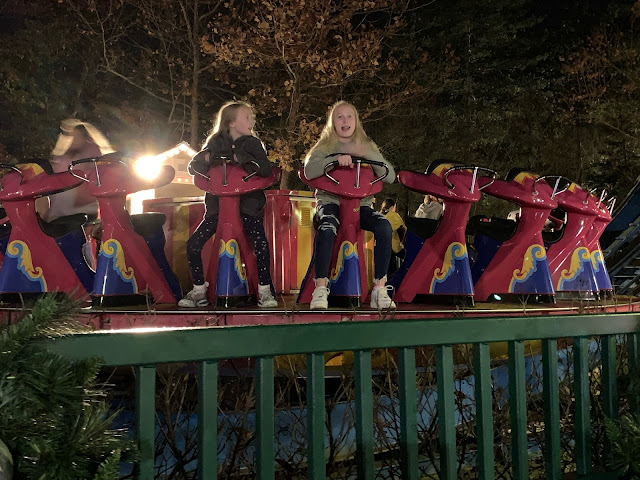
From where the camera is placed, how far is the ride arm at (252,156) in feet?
15.6

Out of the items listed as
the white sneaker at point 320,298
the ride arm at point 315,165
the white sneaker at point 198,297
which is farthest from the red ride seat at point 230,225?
the white sneaker at point 320,298

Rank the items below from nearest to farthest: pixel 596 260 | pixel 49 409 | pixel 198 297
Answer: pixel 49 409
pixel 198 297
pixel 596 260

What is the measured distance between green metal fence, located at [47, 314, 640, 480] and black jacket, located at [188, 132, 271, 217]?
9.57 ft

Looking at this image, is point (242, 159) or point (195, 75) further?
point (195, 75)

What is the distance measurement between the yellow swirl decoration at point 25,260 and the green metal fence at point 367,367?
3750 millimetres

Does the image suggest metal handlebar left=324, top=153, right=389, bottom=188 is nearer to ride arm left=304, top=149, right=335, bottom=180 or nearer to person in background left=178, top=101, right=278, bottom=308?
ride arm left=304, top=149, right=335, bottom=180

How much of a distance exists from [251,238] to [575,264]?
2.77m

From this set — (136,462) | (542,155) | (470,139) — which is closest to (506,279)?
(136,462)

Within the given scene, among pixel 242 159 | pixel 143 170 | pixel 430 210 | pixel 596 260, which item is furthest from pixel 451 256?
pixel 430 210

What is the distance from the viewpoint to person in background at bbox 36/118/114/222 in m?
5.53

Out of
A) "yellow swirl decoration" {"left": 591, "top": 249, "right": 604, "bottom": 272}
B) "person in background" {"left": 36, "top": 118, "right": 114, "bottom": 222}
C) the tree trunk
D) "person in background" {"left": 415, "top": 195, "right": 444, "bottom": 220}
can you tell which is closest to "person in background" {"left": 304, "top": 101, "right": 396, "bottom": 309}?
"person in background" {"left": 36, "top": 118, "right": 114, "bottom": 222}

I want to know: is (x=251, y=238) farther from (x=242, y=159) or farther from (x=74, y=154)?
(x=74, y=154)

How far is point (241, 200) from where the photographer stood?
4906 mm

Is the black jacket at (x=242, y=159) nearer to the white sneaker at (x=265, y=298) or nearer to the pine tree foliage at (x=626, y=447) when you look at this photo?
the white sneaker at (x=265, y=298)
